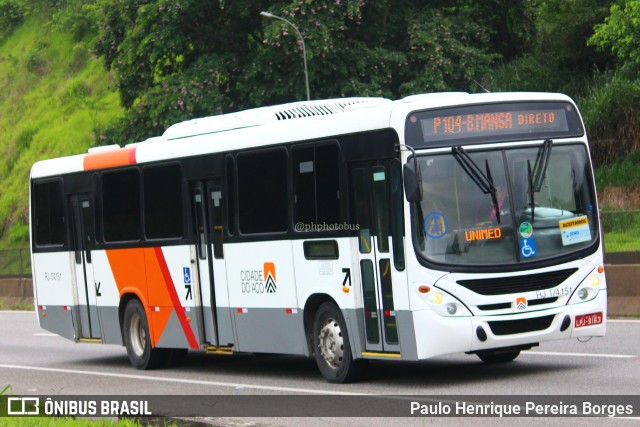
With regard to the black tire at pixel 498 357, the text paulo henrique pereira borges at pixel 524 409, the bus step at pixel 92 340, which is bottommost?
the black tire at pixel 498 357

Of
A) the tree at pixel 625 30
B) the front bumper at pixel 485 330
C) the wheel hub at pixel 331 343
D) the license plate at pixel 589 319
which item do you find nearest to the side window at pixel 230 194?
the wheel hub at pixel 331 343

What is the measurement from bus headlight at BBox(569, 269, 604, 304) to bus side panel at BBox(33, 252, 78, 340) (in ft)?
30.0

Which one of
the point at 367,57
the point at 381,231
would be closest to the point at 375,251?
the point at 381,231

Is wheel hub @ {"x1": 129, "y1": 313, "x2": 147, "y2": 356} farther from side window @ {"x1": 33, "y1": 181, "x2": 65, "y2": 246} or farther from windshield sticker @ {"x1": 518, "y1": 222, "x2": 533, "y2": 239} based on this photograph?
windshield sticker @ {"x1": 518, "y1": 222, "x2": 533, "y2": 239}

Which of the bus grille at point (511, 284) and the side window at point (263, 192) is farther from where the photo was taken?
the side window at point (263, 192)

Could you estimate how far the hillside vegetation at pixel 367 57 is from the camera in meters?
36.9

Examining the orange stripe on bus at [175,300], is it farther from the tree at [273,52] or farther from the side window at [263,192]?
the tree at [273,52]

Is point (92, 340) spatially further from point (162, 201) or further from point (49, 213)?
point (162, 201)

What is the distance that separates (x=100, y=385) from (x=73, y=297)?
4.06m

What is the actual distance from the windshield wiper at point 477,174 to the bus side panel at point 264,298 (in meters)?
2.68

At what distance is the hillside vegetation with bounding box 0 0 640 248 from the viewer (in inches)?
1454

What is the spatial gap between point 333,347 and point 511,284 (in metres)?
2.34

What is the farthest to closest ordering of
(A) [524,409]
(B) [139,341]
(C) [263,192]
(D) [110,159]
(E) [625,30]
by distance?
(E) [625,30]
(D) [110,159]
(B) [139,341]
(C) [263,192]
(A) [524,409]

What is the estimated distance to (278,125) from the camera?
49.5ft
